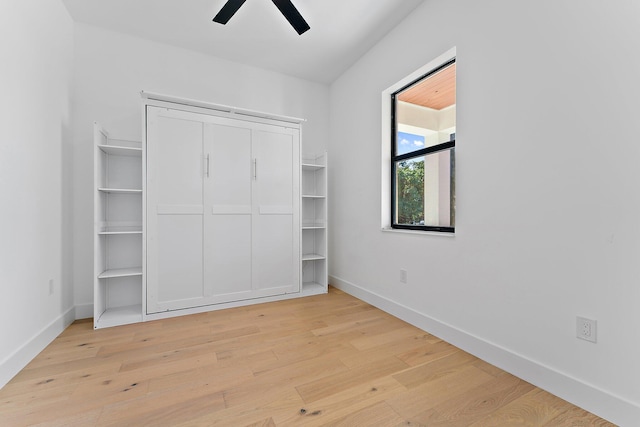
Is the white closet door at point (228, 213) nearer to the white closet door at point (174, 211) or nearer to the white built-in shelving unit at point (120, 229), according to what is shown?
the white closet door at point (174, 211)

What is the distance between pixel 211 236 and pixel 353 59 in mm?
2542

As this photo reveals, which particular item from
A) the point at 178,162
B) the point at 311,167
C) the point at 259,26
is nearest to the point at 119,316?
the point at 178,162

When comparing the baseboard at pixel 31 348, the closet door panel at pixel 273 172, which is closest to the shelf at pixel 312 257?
the closet door panel at pixel 273 172

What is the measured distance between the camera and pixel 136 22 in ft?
8.66

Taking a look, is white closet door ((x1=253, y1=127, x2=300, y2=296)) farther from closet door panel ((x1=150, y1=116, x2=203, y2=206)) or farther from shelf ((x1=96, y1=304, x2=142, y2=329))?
shelf ((x1=96, y1=304, x2=142, y2=329))

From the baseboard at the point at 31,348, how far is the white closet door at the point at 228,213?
1119 mm

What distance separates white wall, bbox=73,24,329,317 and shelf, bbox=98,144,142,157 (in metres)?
0.22

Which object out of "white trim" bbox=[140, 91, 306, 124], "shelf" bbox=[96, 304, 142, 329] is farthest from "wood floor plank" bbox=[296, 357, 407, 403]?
"white trim" bbox=[140, 91, 306, 124]

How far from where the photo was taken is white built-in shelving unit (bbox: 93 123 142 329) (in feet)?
8.41

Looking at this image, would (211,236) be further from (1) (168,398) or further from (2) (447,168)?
(2) (447,168)

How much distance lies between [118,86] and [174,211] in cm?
139

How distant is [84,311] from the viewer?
259 cm

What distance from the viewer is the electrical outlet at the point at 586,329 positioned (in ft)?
4.46

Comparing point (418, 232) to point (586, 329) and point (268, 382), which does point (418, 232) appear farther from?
point (268, 382)
